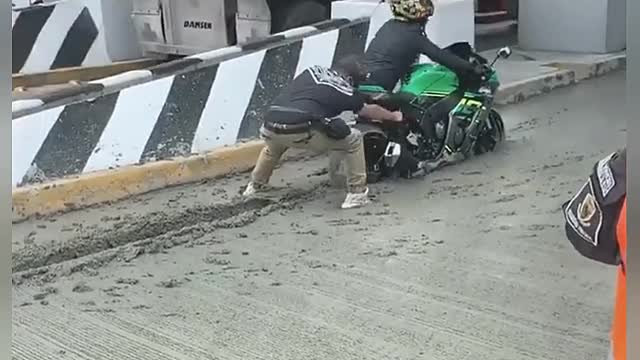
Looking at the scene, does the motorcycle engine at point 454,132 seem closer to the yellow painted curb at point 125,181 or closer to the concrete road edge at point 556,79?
the yellow painted curb at point 125,181

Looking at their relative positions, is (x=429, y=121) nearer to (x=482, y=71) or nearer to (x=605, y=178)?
(x=482, y=71)

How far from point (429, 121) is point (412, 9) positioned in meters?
0.73

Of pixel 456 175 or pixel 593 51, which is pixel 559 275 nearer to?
pixel 456 175

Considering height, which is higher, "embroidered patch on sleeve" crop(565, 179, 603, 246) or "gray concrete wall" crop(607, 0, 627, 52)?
"embroidered patch on sleeve" crop(565, 179, 603, 246)

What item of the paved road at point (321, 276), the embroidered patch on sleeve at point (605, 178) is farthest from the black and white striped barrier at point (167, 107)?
the embroidered patch on sleeve at point (605, 178)

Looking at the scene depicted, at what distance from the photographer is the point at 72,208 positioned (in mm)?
6211

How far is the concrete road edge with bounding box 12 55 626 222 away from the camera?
19.9 feet

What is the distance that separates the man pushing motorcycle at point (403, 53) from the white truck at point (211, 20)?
6.37 ft

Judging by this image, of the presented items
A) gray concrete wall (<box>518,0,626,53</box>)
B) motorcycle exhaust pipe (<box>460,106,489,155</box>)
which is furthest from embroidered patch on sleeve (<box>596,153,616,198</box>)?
gray concrete wall (<box>518,0,626,53</box>)

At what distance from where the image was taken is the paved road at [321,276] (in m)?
4.31

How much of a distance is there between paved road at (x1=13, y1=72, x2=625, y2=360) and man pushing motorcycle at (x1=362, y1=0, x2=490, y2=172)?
0.66 metres

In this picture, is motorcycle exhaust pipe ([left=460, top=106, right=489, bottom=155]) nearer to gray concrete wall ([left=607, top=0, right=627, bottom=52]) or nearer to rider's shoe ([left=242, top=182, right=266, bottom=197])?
rider's shoe ([left=242, top=182, right=266, bottom=197])

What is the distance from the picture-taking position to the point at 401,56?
6.87 meters

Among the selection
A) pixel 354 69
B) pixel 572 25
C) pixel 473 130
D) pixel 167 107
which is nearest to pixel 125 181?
pixel 167 107
